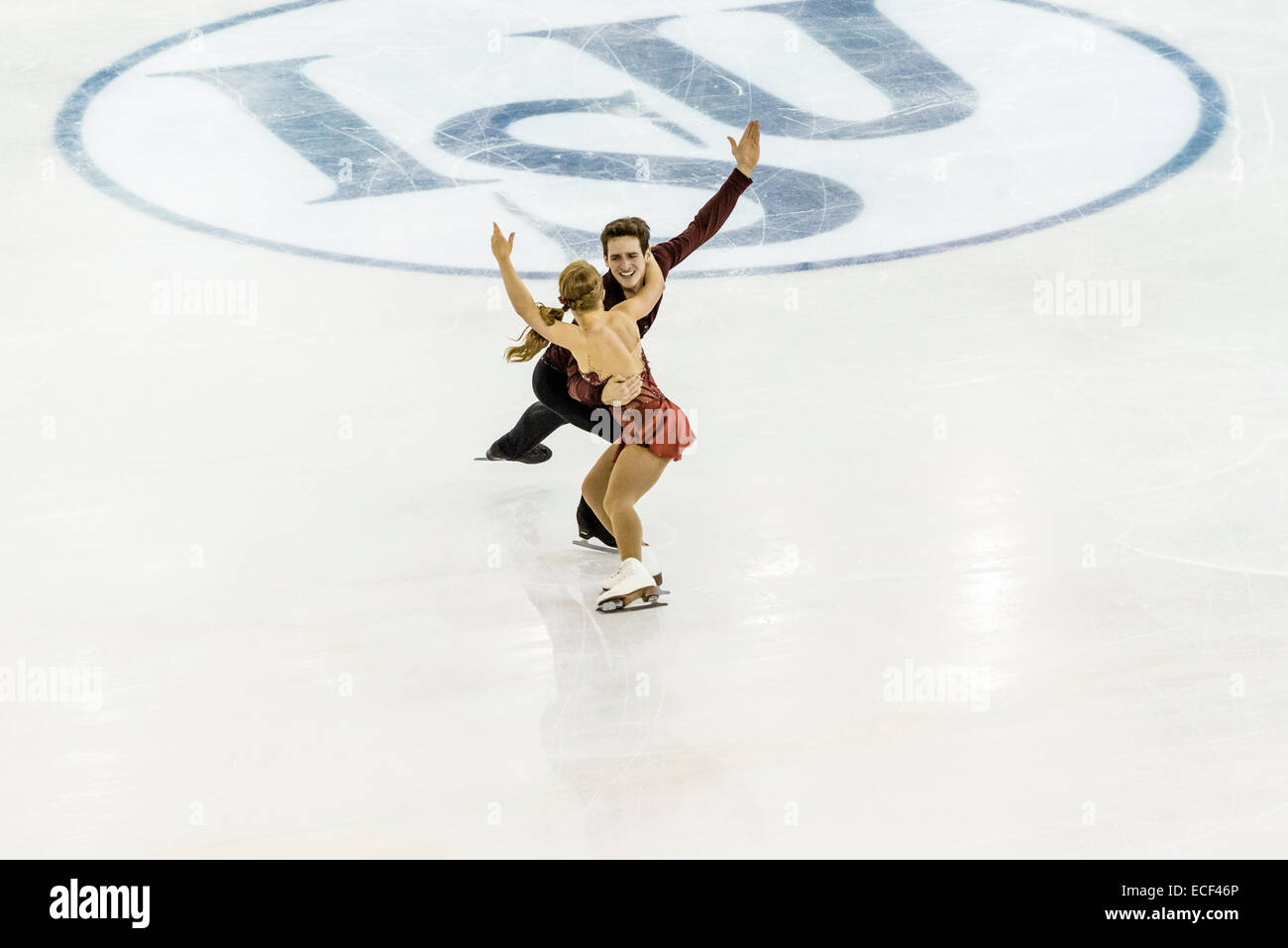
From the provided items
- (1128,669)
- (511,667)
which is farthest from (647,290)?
(1128,669)

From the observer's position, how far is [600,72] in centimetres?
976

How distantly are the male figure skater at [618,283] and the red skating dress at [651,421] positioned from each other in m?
0.04

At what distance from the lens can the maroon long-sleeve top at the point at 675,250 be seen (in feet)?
16.2

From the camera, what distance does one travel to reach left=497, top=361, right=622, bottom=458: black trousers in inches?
199

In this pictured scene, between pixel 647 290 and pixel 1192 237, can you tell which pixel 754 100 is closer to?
pixel 1192 237

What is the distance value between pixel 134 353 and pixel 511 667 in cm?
288

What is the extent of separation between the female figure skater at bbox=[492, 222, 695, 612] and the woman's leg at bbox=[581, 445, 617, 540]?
0.28 ft

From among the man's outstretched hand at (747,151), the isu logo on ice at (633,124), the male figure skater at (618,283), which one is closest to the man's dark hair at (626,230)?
the male figure skater at (618,283)
